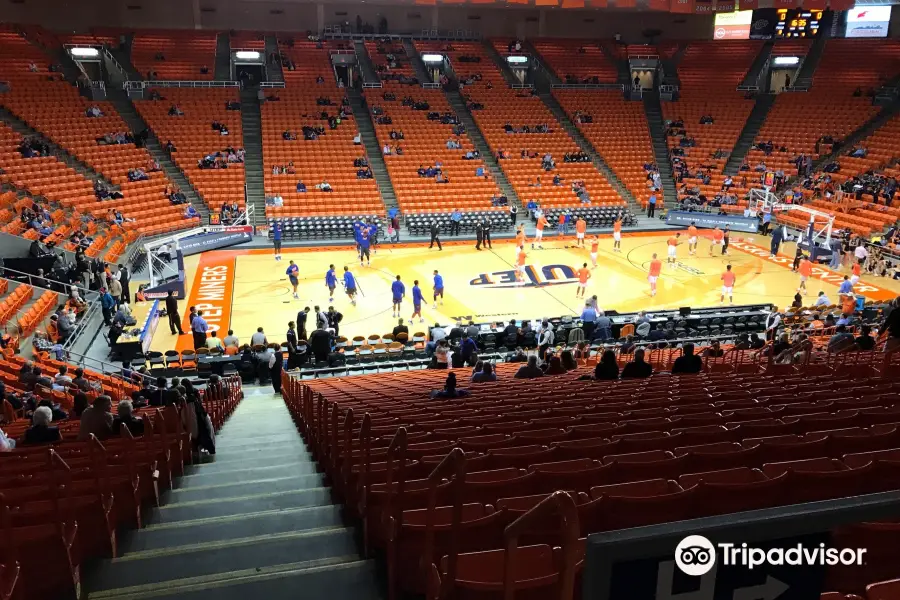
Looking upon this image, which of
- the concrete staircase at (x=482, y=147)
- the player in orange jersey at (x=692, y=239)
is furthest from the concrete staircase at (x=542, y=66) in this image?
the player in orange jersey at (x=692, y=239)

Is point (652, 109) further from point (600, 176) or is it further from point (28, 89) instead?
point (28, 89)

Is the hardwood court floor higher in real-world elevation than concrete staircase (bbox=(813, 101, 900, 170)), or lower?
lower

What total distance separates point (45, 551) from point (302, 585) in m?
1.45

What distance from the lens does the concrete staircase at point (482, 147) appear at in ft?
120

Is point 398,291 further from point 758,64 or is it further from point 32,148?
point 758,64

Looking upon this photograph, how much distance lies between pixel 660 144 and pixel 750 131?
17.7 feet

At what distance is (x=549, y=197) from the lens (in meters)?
36.3

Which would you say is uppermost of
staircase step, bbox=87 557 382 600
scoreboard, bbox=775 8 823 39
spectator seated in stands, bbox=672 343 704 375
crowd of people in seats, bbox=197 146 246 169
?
scoreboard, bbox=775 8 823 39

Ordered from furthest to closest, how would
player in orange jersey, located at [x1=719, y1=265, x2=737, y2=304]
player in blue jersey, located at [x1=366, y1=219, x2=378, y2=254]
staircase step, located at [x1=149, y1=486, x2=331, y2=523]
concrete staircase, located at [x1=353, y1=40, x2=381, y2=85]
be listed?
concrete staircase, located at [x1=353, y1=40, x2=381, y2=85], player in blue jersey, located at [x1=366, y1=219, x2=378, y2=254], player in orange jersey, located at [x1=719, y1=265, x2=737, y2=304], staircase step, located at [x1=149, y1=486, x2=331, y2=523]

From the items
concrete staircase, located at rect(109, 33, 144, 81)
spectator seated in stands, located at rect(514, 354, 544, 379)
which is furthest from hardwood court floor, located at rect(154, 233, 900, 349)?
concrete staircase, located at rect(109, 33, 144, 81)

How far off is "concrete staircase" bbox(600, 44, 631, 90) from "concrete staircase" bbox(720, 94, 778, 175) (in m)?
8.33

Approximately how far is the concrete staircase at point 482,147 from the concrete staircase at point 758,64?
19061mm

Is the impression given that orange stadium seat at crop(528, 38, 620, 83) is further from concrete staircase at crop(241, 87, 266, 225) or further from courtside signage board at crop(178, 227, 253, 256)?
courtside signage board at crop(178, 227, 253, 256)

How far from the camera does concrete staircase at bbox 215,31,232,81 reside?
42.0m
